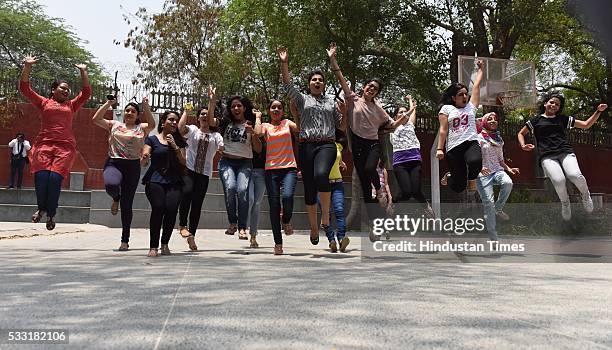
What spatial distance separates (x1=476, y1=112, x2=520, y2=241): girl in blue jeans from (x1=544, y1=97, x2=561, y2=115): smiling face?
2.34 feet

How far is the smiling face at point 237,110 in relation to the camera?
639 centimetres

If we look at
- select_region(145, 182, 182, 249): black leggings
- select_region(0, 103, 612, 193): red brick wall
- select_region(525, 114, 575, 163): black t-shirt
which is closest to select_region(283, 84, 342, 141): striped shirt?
select_region(145, 182, 182, 249): black leggings

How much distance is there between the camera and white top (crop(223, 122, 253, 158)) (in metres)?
6.36

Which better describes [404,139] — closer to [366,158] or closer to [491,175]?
[366,158]

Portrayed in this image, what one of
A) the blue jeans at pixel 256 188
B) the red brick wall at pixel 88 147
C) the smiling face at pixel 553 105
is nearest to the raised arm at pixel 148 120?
the blue jeans at pixel 256 188

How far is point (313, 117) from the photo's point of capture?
5.63 meters

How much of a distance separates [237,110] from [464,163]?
2.77 meters

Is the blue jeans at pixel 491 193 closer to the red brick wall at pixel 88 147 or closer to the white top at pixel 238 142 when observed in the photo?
the white top at pixel 238 142

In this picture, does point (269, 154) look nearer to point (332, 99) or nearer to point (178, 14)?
point (332, 99)

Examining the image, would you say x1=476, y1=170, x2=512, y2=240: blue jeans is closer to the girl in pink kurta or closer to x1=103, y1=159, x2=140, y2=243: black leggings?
x1=103, y1=159, x2=140, y2=243: black leggings

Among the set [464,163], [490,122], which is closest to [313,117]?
[464,163]

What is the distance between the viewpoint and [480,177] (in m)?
6.61

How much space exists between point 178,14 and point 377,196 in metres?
18.5

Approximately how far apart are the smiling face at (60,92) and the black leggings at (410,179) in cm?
415
